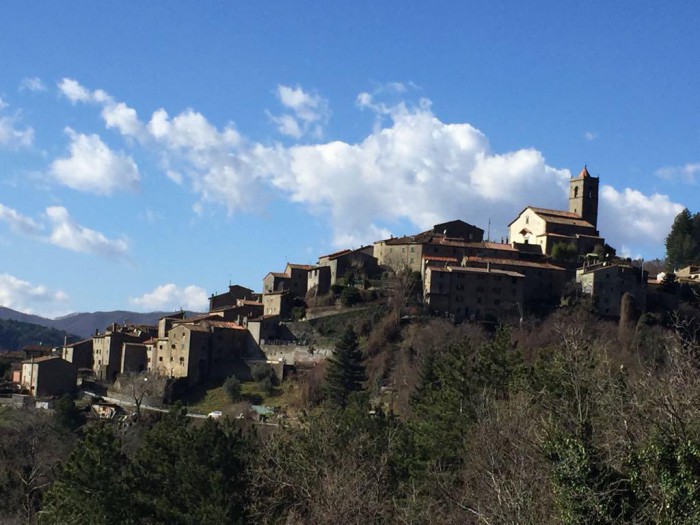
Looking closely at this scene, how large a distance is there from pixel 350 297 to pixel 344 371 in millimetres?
9404

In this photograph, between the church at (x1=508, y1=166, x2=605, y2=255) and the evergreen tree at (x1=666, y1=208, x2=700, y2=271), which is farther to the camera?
the evergreen tree at (x1=666, y1=208, x2=700, y2=271)

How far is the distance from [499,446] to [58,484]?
15.9 meters

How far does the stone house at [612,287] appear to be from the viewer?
233 ft

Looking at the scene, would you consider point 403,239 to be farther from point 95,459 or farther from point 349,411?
point 95,459

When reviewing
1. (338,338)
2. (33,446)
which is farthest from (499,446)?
(338,338)

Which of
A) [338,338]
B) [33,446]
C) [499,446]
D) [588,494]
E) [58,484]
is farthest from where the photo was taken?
[338,338]

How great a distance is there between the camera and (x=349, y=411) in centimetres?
4025

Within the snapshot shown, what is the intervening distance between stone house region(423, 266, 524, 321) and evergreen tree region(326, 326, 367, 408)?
27.8ft

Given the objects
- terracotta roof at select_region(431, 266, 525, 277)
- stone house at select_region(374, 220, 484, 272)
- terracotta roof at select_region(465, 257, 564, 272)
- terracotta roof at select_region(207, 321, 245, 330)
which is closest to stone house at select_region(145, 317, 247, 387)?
terracotta roof at select_region(207, 321, 245, 330)

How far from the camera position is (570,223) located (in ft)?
266

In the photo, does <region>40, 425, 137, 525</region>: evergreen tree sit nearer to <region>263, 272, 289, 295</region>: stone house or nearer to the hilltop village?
the hilltop village

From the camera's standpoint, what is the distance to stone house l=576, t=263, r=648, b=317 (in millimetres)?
71062

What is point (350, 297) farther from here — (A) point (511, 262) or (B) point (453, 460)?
(B) point (453, 460)

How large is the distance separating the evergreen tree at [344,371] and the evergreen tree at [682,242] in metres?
43.1
